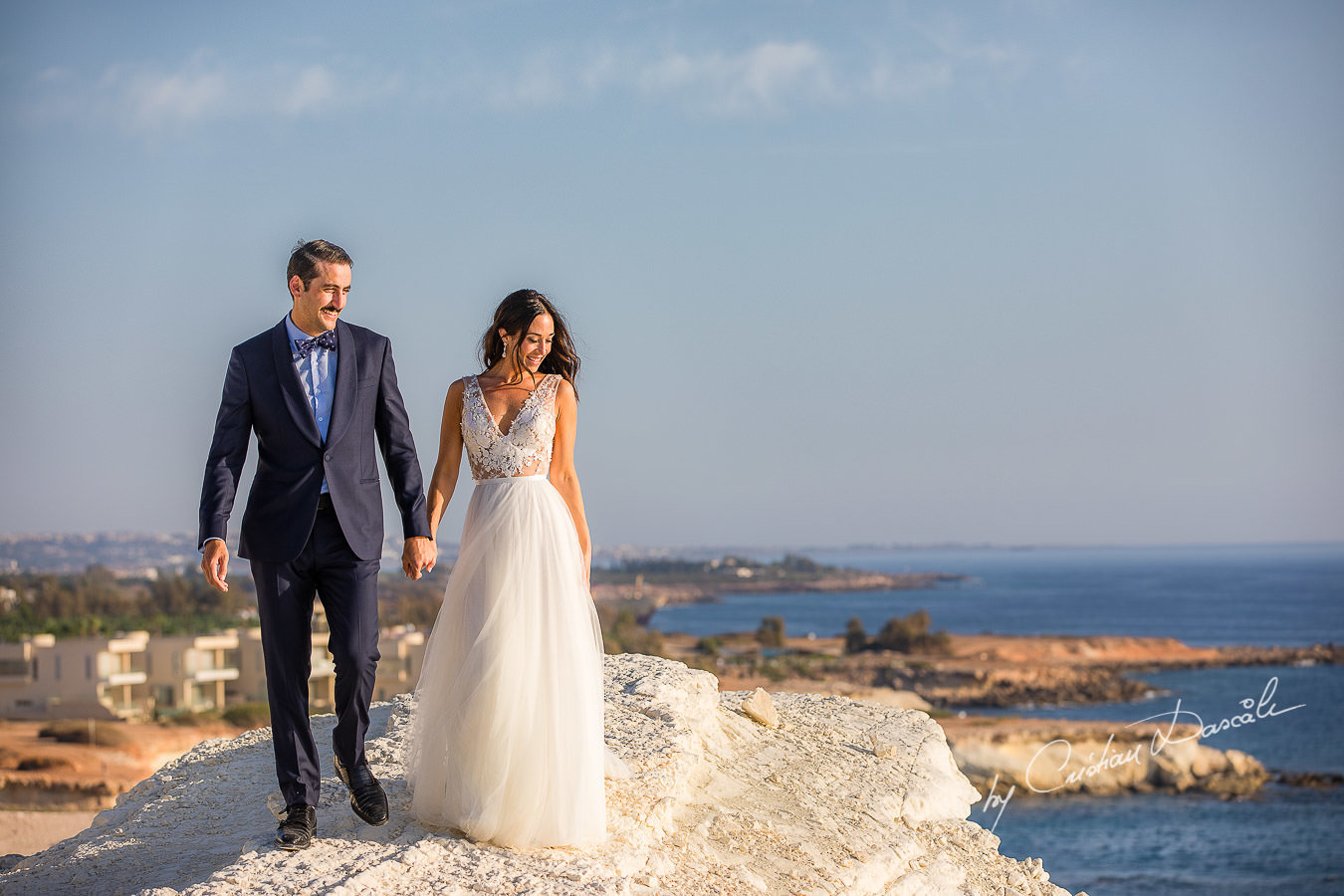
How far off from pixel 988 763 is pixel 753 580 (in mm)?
121848

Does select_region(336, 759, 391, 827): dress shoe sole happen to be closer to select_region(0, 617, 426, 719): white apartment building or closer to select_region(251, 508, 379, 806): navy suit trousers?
select_region(251, 508, 379, 806): navy suit trousers

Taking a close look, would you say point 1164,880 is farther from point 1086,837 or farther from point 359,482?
point 359,482

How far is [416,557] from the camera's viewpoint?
499 centimetres

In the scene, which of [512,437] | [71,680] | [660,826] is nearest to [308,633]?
[512,437]

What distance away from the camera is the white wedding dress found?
485 centimetres

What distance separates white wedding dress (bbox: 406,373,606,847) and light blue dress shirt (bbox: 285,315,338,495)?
59 centimetres

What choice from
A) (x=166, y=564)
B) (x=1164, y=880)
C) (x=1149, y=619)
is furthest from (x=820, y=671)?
(x=1149, y=619)

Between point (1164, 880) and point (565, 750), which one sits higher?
point (565, 750)

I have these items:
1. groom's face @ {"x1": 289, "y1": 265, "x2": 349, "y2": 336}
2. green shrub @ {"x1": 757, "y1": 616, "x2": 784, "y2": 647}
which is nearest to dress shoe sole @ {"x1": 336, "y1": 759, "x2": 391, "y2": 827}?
groom's face @ {"x1": 289, "y1": 265, "x2": 349, "y2": 336}

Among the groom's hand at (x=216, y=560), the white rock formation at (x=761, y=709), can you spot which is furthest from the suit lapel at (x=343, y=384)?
the white rock formation at (x=761, y=709)

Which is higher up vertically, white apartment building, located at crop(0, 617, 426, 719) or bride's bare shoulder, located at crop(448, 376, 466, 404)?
bride's bare shoulder, located at crop(448, 376, 466, 404)

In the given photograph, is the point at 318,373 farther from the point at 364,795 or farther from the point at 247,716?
the point at 247,716

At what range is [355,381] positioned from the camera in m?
5.02

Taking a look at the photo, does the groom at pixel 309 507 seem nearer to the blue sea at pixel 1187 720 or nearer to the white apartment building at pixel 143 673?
the blue sea at pixel 1187 720
